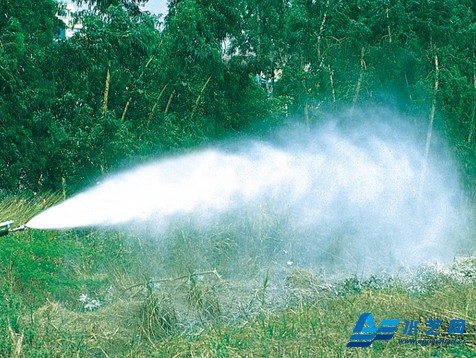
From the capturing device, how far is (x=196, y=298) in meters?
6.99

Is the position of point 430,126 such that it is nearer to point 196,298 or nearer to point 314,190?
point 314,190

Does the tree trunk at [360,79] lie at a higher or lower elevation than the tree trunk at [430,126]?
higher

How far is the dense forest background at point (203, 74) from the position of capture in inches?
413

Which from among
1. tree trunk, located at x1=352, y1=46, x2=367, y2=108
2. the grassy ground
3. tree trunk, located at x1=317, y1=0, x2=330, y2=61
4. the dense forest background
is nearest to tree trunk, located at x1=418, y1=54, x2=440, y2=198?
the dense forest background

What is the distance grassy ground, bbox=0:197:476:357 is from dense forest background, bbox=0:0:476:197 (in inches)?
61.0

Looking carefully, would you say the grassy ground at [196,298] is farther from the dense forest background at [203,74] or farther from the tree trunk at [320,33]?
the tree trunk at [320,33]

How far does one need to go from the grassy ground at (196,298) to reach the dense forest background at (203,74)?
1.55 metres

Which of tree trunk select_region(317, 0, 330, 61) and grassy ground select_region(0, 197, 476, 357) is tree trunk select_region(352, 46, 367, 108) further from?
grassy ground select_region(0, 197, 476, 357)

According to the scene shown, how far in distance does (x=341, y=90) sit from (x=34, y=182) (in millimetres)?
6425

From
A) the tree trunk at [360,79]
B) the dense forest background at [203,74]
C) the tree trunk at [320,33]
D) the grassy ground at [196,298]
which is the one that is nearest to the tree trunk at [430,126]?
the dense forest background at [203,74]

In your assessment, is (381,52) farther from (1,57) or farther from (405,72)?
(1,57)

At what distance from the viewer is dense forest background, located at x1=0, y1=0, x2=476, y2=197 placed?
10.5 m

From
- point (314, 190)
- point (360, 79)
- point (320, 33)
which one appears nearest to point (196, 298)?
point (314, 190)

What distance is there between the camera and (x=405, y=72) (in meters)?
13.5
